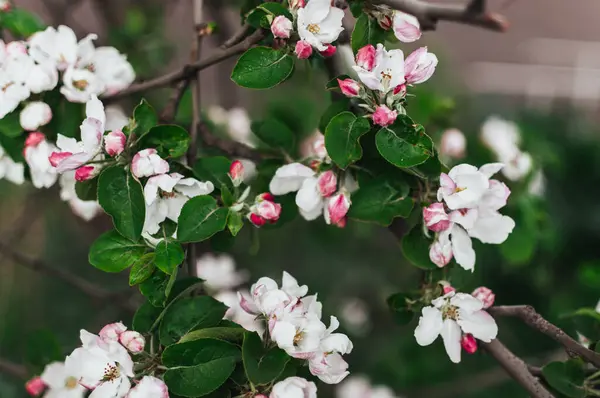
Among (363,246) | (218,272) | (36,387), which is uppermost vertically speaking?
(36,387)

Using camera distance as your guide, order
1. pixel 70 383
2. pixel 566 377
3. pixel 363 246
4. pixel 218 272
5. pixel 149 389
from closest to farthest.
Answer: pixel 149 389 < pixel 566 377 < pixel 70 383 < pixel 218 272 < pixel 363 246

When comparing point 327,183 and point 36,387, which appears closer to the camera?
point 327,183

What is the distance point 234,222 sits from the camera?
52cm

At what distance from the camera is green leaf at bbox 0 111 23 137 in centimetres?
59

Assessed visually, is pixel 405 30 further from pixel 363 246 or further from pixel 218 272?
pixel 363 246

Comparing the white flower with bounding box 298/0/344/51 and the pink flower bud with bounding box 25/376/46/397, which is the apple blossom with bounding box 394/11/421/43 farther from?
the pink flower bud with bounding box 25/376/46/397

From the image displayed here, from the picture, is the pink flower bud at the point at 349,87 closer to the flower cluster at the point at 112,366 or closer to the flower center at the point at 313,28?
the flower center at the point at 313,28

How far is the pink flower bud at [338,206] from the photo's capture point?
0.54 m

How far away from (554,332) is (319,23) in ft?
1.01

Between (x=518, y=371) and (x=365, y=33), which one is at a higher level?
(x=365, y=33)

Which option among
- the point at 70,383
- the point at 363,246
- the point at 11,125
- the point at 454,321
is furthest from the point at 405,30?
the point at 363,246

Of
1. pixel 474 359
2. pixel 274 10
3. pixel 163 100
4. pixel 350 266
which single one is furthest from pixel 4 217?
pixel 274 10

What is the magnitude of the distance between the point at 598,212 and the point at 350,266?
0.56m

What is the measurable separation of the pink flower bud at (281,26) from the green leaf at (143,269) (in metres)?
0.20
